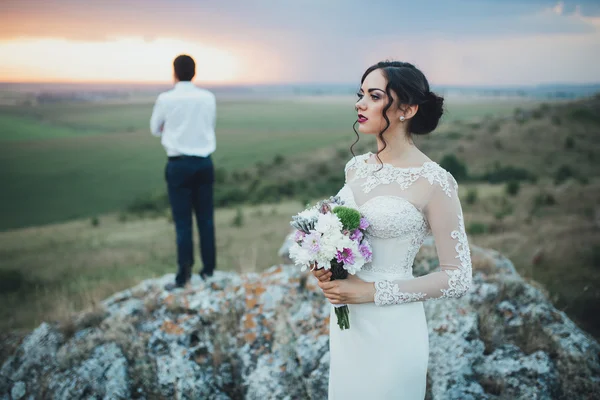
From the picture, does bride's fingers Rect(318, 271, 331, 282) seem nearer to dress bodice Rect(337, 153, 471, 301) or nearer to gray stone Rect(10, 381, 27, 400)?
dress bodice Rect(337, 153, 471, 301)

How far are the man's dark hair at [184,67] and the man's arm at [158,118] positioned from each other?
1.48 ft

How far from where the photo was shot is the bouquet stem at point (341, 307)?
256cm

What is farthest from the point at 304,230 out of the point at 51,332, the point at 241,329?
the point at 51,332

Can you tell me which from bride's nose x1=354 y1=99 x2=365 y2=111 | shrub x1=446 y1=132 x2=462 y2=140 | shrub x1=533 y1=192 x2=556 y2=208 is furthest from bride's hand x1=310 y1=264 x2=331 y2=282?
shrub x1=446 y1=132 x2=462 y2=140

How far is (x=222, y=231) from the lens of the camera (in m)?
14.1

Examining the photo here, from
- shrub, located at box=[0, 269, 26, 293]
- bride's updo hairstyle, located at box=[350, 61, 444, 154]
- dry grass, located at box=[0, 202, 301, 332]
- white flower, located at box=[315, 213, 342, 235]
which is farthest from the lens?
shrub, located at box=[0, 269, 26, 293]

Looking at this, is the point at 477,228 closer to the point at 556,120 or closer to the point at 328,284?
the point at 328,284

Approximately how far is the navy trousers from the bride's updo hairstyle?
3901 millimetres

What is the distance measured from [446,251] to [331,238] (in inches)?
26.6

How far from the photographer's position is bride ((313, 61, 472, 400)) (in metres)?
2.48

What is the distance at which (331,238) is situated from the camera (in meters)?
2.35

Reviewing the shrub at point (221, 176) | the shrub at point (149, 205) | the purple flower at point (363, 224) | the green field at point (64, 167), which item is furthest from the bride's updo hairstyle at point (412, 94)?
the shrub at point (221, 176)

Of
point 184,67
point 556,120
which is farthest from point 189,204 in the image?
point 556,120

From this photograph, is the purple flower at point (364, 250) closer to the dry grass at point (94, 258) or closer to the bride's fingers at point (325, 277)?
the bride's fingers at point (325, 277)
